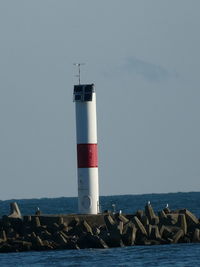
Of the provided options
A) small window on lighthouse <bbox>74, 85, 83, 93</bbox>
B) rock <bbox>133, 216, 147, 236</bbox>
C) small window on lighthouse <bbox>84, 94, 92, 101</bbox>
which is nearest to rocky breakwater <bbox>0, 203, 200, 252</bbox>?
rock <bbox>133, 216, 147, 236</bbox>

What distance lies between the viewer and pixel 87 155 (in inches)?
1877

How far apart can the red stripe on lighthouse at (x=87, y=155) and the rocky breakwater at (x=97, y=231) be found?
70.2 inches

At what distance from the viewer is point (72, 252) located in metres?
44.8

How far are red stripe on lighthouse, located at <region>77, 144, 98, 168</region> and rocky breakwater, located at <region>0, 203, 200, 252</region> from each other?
1.78m

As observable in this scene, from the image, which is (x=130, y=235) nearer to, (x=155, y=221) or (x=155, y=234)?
(x=155, y=234)

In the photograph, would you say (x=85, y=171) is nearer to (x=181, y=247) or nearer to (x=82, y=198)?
(x=82, y=198)

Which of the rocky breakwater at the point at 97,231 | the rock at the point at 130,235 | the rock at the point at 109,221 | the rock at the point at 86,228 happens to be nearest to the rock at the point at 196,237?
the rocky breakwater at the point at 97,231

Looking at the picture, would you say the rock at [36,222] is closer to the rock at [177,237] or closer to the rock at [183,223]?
the rock at [177,237]

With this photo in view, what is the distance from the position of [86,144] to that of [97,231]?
3307 mm

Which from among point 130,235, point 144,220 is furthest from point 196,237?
point 130,235

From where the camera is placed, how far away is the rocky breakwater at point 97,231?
4544cm

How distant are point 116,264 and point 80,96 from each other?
8.28m

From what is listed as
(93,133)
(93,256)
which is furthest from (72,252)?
(93,133)

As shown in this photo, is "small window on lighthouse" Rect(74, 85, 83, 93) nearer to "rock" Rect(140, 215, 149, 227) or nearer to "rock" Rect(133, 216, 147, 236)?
"rock" Rect(140, 215, 149, 227)
